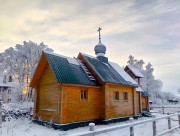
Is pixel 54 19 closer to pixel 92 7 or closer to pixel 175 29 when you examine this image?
pixel 92 7

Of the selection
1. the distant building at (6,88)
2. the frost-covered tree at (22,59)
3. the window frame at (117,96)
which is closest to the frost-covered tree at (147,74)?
the frost-covered tree at (22,59)

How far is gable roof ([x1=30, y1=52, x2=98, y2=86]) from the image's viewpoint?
1518 cm

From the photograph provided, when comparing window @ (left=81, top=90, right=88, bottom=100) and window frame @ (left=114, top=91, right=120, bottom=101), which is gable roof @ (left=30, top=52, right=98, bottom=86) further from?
window frame @ (left=114, top=91, right=120, bottom=101)

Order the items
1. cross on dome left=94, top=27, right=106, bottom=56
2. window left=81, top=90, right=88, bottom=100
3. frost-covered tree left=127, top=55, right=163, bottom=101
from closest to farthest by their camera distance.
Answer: window left=81, top=90, right=88, bottom=100 → cross on dome left=94, top=27, right=106, bottom=56 → frost-covered tree left=127, top=55, right=163, bottom=101

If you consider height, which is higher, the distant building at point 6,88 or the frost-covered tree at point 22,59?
the frost-covered tree at point 22,59

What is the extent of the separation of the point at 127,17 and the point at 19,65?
104ft

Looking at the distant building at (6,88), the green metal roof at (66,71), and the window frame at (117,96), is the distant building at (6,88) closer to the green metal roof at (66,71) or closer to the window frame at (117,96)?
the green metal roof at (66,71)

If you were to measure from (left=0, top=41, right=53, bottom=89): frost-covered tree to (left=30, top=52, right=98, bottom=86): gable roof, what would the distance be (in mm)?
24788

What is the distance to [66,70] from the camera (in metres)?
16.3

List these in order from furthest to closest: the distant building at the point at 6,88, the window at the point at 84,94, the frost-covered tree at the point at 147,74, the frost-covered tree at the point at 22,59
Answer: the frost-covered tree at the point at 147,74 → the frost-covered tree at the point at 22,59 → the distant building at the point at 6,88 → the window at the point at 84,94

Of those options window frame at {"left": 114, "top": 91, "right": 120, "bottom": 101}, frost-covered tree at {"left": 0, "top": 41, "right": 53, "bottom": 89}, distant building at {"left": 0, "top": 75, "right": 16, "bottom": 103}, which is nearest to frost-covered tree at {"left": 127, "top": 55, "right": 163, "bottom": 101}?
frost-covered tree at {"left": 0, "top": 41, "right": 53, "bottom": 89}

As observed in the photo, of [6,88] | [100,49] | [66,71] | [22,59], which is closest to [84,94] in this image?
[66,71]

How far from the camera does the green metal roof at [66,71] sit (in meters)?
15.2

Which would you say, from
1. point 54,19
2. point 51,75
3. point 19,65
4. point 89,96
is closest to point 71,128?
point 89,96
